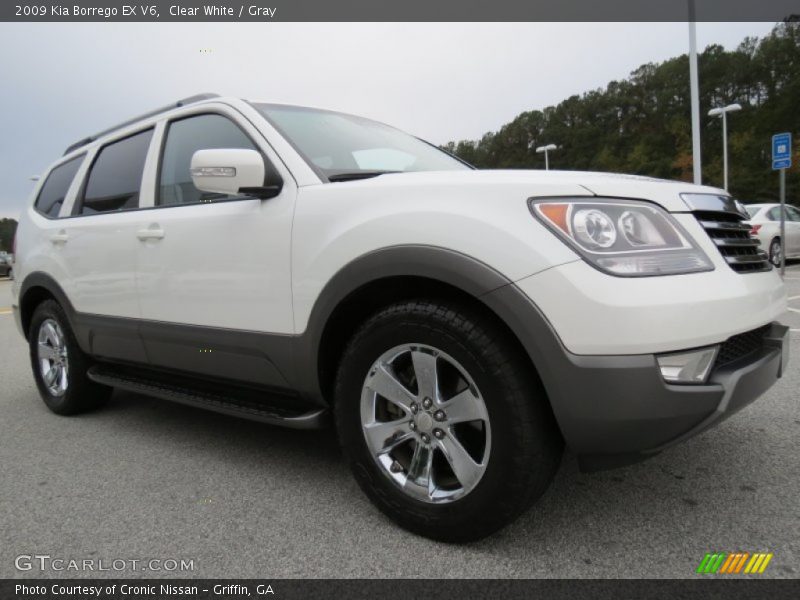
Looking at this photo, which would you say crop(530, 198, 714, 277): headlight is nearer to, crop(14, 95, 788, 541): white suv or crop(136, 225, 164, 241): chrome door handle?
crop(14, 95, 788, 541): white suv

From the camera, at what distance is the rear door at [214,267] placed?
229 cm

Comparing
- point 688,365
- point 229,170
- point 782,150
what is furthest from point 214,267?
point 782,150

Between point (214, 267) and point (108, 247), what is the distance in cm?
100

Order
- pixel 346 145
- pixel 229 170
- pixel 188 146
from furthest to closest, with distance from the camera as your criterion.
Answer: pixel 188 146
pixel 346 145
pixel 229 170

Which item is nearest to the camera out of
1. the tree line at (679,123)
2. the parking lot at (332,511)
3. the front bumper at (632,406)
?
the front bumper at (632,406)

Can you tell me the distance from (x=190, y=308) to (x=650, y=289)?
196 centimetres

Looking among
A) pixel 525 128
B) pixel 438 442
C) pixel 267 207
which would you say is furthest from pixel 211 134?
pixel 525 128

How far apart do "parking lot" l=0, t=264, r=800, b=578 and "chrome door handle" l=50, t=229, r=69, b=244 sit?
47.8 inches

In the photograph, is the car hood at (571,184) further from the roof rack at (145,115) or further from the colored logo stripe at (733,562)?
the roof rack at (145,115)

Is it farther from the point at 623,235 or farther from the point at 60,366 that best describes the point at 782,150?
the point at 60,366

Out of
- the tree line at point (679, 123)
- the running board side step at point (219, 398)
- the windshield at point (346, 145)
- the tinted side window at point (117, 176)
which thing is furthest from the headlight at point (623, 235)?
the tree line at point (679, 123)

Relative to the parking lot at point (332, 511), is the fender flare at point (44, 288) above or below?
above

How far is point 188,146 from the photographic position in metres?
2.89

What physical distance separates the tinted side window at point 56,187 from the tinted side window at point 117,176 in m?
0.31
